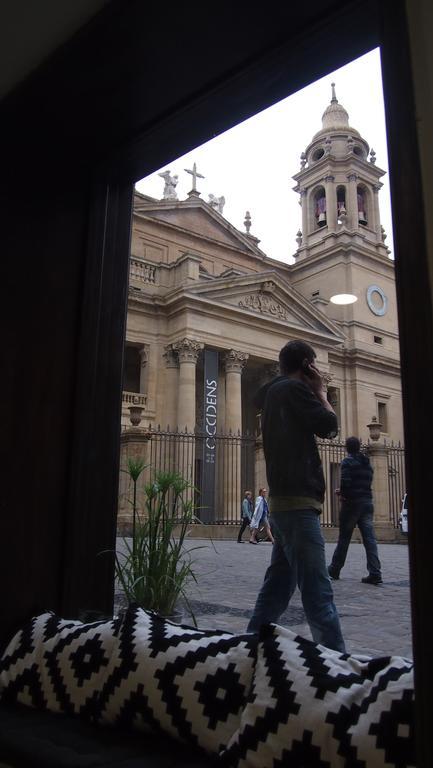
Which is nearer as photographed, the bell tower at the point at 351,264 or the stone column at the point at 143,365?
the stone column at the point at 143,365

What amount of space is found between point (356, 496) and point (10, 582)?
16.6 feet

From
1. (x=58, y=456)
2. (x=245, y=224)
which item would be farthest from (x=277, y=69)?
(x=245, y=224)

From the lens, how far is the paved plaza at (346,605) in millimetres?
4168

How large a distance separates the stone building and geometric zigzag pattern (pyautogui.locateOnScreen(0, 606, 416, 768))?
19.2 metres

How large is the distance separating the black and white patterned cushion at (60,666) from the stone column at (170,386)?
22.5 m

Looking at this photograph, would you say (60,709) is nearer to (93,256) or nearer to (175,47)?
(93,256)

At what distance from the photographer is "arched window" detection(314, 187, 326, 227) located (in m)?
36.3

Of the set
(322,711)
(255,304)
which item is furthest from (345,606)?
(255,304)

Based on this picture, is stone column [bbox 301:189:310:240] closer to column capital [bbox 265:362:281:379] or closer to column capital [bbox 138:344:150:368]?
column capital [bbox 265:362:281:379]

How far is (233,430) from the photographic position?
81.7ft

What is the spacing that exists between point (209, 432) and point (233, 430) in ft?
8.18

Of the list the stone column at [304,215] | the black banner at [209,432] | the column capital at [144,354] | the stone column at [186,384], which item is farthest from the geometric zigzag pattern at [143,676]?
the stone column at [304,215]

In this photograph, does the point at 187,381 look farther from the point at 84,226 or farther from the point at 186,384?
the point at 84,226

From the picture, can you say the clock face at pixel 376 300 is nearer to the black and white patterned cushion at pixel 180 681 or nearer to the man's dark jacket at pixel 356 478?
the man's dark jacket at pixel 356 478
